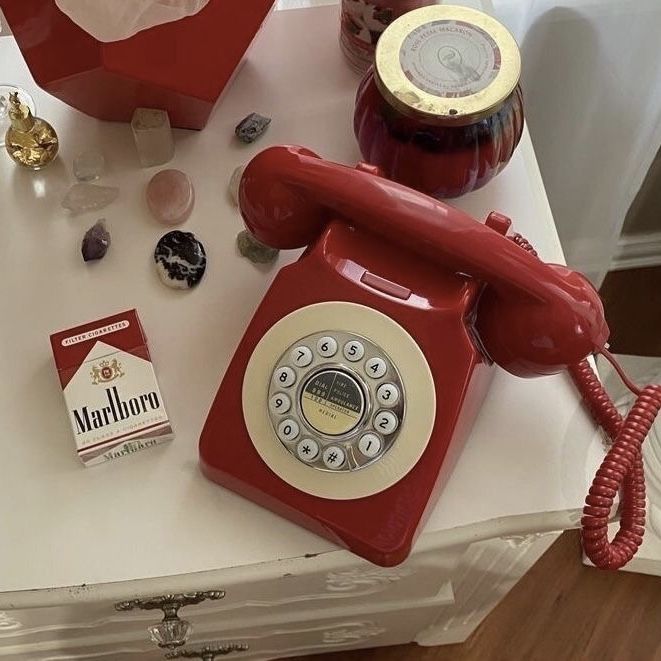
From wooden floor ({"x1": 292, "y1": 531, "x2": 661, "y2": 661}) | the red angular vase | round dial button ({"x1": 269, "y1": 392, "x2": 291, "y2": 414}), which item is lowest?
wooden floor ({"x1": 292, "y1": 531, "x2": 661, "y2": 661})

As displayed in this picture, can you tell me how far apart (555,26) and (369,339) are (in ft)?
1.71

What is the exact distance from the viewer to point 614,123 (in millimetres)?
942

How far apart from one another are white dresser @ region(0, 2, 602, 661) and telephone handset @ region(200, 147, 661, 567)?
31mm

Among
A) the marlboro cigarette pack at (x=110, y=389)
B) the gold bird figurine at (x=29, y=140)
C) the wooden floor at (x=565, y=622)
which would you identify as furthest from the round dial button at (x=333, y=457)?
the wooden floor at (x=565, y=622)

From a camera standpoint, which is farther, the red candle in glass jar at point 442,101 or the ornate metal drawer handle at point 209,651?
the ornate metal drawer handle at point 209,651

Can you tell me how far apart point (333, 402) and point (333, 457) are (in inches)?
1.3

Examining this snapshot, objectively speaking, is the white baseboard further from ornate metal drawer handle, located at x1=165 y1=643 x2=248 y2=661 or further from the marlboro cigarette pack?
the marlboro cigarette pack

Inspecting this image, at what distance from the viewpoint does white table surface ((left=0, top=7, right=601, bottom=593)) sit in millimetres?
560

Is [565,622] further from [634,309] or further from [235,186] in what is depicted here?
[235,186]

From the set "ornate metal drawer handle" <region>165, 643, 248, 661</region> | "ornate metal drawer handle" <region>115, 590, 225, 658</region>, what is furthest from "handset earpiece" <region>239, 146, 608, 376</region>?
"ornate metal drawer handle" <region>165, 643, 248, 661</region>

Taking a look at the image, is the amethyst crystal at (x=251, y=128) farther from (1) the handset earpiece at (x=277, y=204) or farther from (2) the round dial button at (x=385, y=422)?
(2) the round dial button at (x=385, y=422)

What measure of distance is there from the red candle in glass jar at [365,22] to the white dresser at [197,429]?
0.09 ft

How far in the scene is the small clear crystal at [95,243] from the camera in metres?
0.64

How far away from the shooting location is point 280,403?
54 cm
